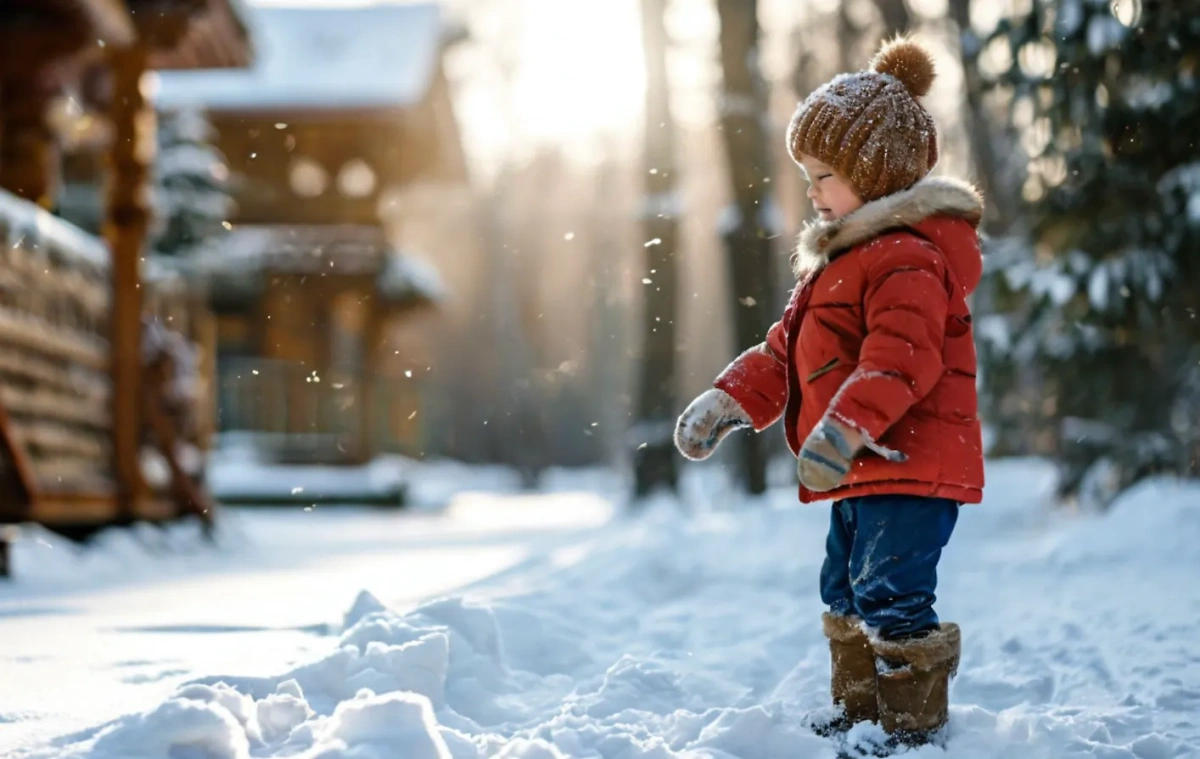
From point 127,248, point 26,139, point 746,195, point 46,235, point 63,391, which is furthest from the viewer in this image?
point 746,195

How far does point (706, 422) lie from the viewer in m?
3.27

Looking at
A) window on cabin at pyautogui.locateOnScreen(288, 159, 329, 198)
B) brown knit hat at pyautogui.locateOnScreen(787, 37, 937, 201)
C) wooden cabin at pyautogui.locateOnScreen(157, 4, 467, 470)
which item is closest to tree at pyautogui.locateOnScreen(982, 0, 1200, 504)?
brown knit hat at pyautogui.locateOnScreen(787, 37, 937, 201)

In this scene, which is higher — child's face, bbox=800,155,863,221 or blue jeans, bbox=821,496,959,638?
child's face, bbox=800,155,863,221

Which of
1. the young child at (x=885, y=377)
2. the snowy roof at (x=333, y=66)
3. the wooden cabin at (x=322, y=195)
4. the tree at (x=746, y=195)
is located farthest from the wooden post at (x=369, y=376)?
the young child at (x=885, y=377)

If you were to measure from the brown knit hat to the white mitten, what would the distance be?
25.3 inches

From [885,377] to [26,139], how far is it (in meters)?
9.27

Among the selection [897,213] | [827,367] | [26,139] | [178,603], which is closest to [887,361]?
[827,367]

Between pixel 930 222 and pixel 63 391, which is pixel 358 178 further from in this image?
pixel 930 222

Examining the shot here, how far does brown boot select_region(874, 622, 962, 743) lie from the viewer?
290 cm

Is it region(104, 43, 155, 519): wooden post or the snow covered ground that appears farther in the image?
region(104, 43, 155, 519): wooden post

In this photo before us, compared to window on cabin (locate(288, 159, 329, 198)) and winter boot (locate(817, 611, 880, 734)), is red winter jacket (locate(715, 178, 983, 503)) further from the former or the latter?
window on cabin (locate(288, 159, 329, 198))

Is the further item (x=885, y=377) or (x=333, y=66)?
(x=333, y=66)

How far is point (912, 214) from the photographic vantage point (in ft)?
9.74

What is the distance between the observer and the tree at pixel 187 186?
19125 mm
